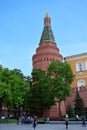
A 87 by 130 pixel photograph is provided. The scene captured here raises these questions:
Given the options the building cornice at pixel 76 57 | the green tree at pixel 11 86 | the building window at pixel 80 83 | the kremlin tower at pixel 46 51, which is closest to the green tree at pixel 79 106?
the kremlin tower at pixel 46 51

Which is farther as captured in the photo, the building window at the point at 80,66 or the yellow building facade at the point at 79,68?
the building window at the point at 80,66

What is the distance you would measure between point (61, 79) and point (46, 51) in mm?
12428

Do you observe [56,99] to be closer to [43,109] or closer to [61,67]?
[43,109]

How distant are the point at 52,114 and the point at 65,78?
839 cm

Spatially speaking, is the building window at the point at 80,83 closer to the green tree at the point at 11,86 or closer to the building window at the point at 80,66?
the building window at the point at 80,66

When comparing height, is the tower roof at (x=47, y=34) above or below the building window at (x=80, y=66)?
above

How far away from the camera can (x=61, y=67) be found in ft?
152

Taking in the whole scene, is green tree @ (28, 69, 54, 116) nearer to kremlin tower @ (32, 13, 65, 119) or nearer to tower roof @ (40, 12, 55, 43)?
kremlin tower @ (32, 13, 65, 119)

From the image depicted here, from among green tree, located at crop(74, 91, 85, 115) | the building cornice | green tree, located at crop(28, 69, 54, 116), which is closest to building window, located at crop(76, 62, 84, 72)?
the building cornice

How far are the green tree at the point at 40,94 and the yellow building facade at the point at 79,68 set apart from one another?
10.7 metres

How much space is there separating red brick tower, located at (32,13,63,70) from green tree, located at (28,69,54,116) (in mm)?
5597

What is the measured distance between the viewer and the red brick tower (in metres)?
55.2

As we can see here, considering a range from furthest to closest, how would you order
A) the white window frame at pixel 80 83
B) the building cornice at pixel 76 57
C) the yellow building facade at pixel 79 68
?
the building cornice at pixel 76 57
the yellow building facade at pixel 79 68
the white window frame at pixel 80 83

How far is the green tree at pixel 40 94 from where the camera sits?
150 ft
